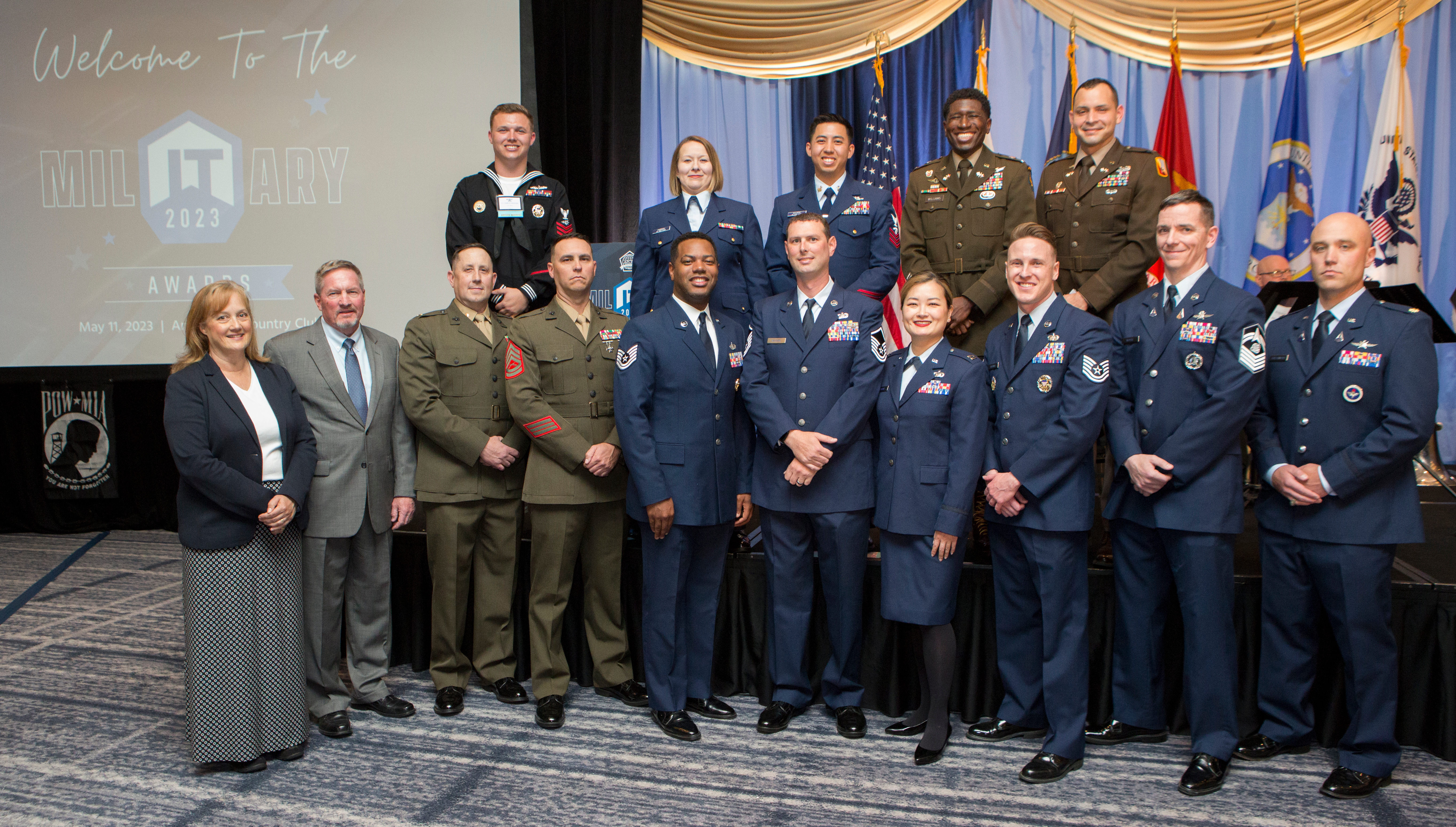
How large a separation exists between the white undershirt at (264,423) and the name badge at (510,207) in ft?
4.39

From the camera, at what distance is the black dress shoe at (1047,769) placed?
8.51 feet

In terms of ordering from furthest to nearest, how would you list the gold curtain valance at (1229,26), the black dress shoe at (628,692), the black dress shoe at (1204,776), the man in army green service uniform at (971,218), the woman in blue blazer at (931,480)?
the gold curtain valance at (1229,26), the man in army green service uniform at (971,218), the black dress shoe at (628,692), the woman in blue blazer at (931,480), the black dress shoe at (1204,776)

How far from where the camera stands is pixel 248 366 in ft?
8.96

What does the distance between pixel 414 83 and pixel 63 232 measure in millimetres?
2548

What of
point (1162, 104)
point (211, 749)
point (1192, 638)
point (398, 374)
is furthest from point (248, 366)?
point (1162, 104)

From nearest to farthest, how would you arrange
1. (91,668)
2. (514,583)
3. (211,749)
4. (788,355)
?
(211,749) → (788,355) → (514,583) → (91,668)

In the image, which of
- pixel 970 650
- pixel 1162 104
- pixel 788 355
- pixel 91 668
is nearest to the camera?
pixel 788 355

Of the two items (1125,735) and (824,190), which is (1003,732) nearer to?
(1125,735)

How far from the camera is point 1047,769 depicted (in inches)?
103

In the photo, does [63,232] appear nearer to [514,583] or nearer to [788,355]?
[514,583]

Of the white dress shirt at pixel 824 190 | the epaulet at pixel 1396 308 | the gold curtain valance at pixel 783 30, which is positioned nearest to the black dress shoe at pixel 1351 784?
the epaulet at pixel 1396 308

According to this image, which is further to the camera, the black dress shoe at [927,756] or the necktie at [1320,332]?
the black dress shoe at [927,756]

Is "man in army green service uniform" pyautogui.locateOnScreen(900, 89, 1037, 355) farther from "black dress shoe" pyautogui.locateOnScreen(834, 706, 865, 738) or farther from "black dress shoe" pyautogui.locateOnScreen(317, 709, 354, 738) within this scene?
"black dress shoe" pyautogui.locateOnScreen(317, 709, 354, 738)

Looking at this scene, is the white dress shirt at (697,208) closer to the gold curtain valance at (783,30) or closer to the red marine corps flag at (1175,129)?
the gold curtain valance at (783,30)
